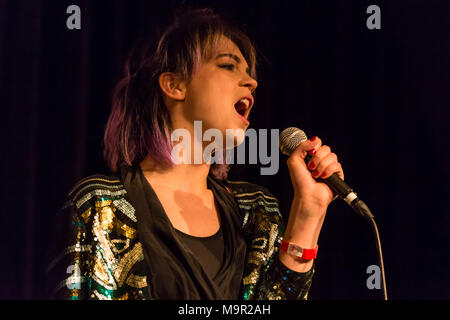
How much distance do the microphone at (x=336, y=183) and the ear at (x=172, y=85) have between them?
33 centimetres

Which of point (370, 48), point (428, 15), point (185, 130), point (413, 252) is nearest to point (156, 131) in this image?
point (185, 130)

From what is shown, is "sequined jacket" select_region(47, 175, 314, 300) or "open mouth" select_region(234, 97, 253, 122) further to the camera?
"open mouth" select_region(234, 97, 253, 122)

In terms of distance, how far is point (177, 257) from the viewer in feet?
3.54

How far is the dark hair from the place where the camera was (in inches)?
50.0

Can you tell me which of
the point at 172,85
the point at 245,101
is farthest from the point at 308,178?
the point at 172,85

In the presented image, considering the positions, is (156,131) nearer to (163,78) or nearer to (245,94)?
(163,78)

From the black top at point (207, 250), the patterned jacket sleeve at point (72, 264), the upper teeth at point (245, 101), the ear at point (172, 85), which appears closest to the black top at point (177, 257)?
the black top at point (207, 250)

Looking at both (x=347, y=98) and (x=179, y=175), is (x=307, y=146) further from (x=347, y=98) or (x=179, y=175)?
(x=347, y=98)

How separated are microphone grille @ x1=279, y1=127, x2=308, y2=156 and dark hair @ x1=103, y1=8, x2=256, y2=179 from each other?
1.09 feet

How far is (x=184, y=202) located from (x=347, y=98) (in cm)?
75

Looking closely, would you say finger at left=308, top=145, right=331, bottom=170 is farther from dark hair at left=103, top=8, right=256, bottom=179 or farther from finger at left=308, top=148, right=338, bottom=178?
dark hair at left=103, top=8, right=256, bottom=179

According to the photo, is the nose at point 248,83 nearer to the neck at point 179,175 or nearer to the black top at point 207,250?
the neck at point 179,175

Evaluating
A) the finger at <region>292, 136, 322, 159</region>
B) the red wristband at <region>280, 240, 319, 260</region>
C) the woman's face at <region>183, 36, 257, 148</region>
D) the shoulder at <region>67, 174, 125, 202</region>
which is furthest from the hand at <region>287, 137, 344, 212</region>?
the shoulder at <region>67, 174, 125, 202</region>

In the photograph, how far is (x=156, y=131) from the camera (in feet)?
4.13
